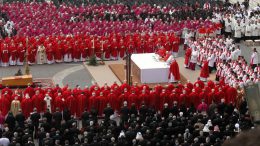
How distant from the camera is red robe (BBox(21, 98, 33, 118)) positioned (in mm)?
22672

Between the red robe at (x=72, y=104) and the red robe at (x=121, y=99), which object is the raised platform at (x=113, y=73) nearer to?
the red robe at (x=121, y=99)

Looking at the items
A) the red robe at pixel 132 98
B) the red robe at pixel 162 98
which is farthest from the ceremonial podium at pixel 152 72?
the red robe at pixel 132 98

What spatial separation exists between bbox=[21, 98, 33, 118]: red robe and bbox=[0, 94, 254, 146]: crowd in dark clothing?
5.21 feet

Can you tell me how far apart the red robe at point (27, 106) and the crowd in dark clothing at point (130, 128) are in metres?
1.59

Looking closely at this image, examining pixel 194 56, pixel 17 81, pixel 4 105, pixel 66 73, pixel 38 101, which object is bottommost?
pixel 4 105

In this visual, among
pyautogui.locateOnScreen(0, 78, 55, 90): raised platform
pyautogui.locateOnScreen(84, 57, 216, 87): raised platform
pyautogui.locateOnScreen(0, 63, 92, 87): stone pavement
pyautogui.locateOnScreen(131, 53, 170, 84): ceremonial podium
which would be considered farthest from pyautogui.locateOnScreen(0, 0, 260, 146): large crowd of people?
pyautogui.locateOnScreen(0, 78, 55, 90): raised platform

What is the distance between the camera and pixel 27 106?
74.7 feet

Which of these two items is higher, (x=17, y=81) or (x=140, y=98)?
(x=17, y=81)

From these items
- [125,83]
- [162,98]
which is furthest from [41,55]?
[162,98]

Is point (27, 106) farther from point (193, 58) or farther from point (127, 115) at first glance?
point (193, 58)

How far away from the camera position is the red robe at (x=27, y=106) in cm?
2267

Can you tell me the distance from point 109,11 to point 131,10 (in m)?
1.72

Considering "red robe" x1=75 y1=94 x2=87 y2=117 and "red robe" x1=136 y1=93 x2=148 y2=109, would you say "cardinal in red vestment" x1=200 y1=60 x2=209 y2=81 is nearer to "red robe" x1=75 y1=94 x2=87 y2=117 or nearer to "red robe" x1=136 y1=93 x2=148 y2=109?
"red robe" x1=136 y1=93 x2=148 y2=109

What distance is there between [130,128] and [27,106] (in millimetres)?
5837
